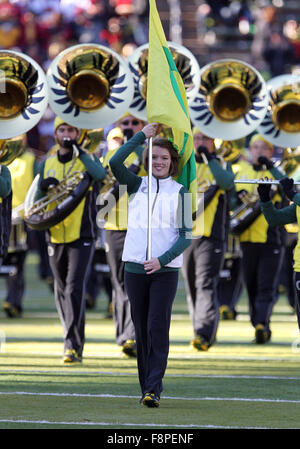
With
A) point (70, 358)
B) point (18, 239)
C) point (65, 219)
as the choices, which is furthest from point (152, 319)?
point (18, 239)

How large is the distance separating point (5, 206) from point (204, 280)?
7.09 ft

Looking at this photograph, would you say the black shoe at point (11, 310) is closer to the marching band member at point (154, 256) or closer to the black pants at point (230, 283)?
the black pants at point (230, 283)

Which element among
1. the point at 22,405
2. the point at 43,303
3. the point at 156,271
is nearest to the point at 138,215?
the point at 156,271

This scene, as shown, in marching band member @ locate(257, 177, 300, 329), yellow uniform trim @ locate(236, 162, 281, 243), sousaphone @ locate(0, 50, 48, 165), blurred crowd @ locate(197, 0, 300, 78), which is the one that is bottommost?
yellow uniform trim @ locate(236, 162, 281, 243)

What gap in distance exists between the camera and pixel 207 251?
37.4 feet

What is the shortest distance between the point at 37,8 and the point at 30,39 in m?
1.04

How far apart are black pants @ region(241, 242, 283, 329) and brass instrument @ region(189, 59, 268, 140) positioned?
1261 millimetres

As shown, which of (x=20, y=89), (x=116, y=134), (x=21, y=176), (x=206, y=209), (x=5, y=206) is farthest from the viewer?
(x=21, y=176)

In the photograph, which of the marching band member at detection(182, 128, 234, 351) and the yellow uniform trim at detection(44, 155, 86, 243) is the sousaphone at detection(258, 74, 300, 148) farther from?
the yellow uniform trim at detection(44, 155, 86, 243)

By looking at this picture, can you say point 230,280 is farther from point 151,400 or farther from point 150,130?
point 151,400

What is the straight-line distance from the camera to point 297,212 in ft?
29.1

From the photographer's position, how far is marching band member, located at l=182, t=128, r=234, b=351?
1131 centimetres

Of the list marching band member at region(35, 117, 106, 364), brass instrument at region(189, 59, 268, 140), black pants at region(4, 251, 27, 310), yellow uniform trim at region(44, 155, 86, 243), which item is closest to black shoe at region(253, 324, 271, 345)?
brass instrument at region(189, 59, 268, 140)
